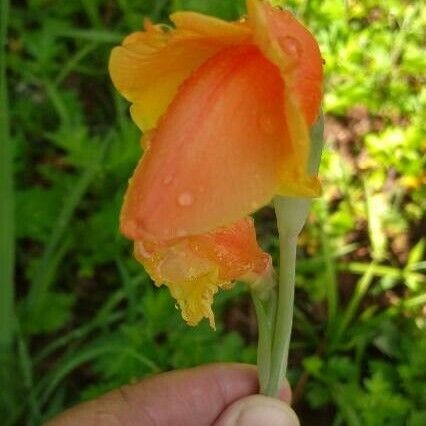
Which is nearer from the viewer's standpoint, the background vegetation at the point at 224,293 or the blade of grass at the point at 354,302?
the background vegetation at the point at 224,293

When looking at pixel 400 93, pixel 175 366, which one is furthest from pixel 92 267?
pixel 400 93

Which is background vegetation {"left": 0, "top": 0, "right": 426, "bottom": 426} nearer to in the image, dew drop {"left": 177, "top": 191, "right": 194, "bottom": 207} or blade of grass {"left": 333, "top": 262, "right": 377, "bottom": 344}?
blade of grass {"left": 333, "top": 262, "right": 377, "bottom": 344}

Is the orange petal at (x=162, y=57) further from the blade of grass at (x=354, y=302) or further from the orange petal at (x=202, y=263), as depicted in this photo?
the blade of grass at (x=354, y=302)

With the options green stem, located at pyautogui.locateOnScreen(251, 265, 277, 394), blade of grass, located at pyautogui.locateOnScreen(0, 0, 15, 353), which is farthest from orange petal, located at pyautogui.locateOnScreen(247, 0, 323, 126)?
blade of grass, located at pyautogui.locateOnScreen(0, 0, 15, 353)

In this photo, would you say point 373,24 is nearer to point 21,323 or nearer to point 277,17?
point 21,323

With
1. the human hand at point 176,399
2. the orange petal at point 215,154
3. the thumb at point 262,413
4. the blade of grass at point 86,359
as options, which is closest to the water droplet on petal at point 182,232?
the orange petal at point 215,154

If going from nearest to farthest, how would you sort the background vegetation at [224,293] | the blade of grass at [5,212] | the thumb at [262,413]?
the thumb at [262,413] < the blade of grass at [5,212] < the background vegetation at [224,293]
